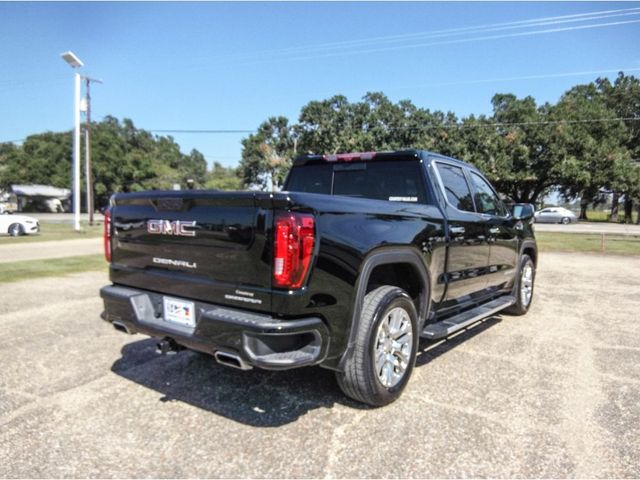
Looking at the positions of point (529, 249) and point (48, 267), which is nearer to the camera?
point (529, 249)

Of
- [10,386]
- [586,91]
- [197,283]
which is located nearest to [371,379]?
[197,283]

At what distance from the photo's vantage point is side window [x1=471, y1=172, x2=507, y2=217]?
16.4ft

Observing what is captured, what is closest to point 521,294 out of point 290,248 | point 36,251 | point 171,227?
point 290,248

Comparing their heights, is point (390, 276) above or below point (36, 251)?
above

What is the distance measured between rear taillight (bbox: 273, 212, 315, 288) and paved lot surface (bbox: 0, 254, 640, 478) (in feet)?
3.40

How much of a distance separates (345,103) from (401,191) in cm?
3902

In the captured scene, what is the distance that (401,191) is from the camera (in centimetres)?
418

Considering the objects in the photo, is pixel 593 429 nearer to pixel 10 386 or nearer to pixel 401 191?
pixel 401 191

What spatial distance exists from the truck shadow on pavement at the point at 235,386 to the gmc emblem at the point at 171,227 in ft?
4.18

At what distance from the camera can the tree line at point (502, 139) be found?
3509cm

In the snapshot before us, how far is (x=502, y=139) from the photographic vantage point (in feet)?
119

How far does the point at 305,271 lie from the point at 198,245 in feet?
2.58

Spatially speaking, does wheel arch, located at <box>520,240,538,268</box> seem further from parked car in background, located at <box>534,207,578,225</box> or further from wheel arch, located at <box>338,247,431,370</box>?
parked car in background, located at <box>534,207,578,225</box>

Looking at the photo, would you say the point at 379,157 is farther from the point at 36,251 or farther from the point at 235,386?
the point at 36,251
